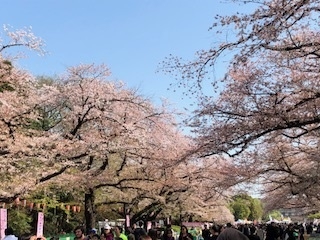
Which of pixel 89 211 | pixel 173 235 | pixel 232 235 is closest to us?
pixel 232 235

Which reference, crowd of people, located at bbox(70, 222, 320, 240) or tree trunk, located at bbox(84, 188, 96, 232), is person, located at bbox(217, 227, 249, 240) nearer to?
crowd of people, located at bbox(70, 222, 320, 240)

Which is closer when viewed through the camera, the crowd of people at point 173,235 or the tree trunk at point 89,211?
the crowd of people at point 173,235

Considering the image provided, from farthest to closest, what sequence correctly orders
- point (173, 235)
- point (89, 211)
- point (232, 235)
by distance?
1. point (89, 211)
2. point (173, 235)
3. point (232, 235)

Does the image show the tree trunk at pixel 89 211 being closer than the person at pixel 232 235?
No

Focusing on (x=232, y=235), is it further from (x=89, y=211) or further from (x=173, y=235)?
(x=89, y=211)

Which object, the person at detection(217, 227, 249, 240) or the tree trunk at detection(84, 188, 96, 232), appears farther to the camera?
the tree trunk at detection(84, 188, 96, 232)

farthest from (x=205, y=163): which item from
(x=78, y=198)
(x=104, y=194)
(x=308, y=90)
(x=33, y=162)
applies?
(x=308, y=90)

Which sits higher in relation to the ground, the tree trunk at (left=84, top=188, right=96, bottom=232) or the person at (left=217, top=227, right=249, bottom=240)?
the tree trunk at (left=84, top=188, right=96, bottom=232)

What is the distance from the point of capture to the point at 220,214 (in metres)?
42.4

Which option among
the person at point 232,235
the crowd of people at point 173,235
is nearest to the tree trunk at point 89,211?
the crowd of people at point 173,235

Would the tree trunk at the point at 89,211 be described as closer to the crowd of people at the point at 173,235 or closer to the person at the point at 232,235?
the crowd of people at the point at 173,235

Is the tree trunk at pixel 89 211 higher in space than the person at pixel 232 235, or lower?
higher

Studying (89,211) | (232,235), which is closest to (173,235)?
(232,235)

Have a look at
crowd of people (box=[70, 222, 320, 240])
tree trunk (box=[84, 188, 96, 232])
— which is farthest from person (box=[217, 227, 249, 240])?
tree trunk (box=[84, 188, 96, 232])
